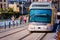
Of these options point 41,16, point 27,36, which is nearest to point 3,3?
point 41,16

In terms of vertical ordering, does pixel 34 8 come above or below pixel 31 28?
above

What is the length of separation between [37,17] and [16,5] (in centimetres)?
8658

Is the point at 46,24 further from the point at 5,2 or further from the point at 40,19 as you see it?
the point at 5,2

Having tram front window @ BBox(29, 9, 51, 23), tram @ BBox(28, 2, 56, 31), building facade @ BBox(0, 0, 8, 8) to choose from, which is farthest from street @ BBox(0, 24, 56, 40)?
building facade @ BBox(0, 0, 8, 8)

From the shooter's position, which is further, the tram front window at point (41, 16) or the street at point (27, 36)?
the tram front window at point (41, 16)

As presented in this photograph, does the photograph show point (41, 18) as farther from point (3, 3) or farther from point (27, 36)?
point (3, 3)

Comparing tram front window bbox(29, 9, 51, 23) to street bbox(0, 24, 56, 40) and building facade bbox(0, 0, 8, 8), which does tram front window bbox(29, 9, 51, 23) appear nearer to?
street bbox(0, 24, 56, 40)

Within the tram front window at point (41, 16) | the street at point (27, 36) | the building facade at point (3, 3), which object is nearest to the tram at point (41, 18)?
the tram front window at point (41, 16)

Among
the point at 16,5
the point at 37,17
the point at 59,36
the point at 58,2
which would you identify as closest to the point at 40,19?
the point at 37,17

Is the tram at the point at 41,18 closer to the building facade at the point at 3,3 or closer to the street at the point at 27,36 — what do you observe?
the street at the point at 27,36

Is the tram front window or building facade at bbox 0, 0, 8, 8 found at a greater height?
the tram front window

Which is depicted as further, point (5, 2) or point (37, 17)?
point (5, 2)

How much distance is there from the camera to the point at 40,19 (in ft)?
93.7

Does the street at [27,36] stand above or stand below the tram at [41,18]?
below
